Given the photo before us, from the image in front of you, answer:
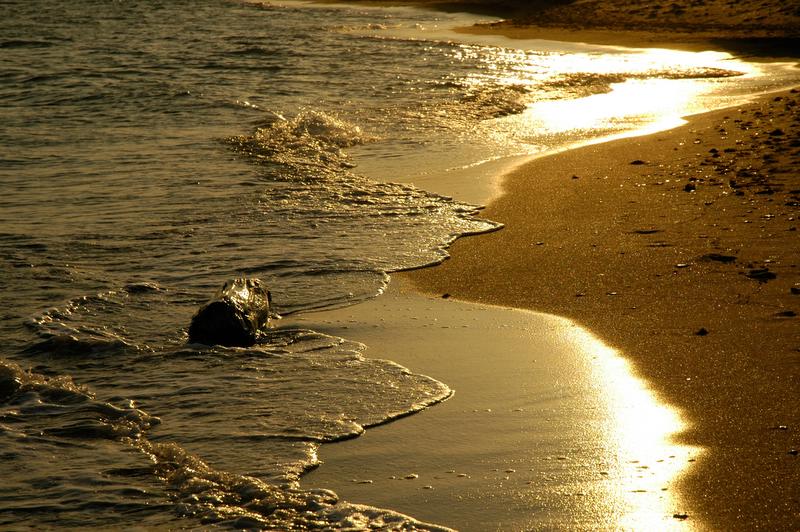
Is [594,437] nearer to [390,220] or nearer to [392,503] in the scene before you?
[392,503]

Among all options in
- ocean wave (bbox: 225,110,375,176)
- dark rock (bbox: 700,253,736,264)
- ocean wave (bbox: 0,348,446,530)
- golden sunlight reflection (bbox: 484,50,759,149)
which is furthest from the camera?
golden sunlight reflection (bbox: 484,50,759,149)

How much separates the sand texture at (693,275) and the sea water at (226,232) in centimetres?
65

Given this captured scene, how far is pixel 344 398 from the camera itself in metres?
4.87

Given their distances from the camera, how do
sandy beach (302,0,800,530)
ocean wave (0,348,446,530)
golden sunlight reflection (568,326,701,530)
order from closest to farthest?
golden sunlight reflection (568,326,701,530) < ocean wave (0,348,446,530) < sandy beach (302,0,800,530)

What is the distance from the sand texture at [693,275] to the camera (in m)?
4.10

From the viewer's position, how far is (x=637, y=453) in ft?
13.5

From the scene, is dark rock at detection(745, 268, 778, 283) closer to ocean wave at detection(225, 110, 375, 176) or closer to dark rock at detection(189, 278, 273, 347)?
dark rock at detection(189, 278, 273, 347)

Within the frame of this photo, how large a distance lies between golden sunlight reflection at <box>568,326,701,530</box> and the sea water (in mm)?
769

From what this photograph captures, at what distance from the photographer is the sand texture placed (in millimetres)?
4098

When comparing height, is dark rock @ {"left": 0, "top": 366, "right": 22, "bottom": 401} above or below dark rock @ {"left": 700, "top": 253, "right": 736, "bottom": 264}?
below

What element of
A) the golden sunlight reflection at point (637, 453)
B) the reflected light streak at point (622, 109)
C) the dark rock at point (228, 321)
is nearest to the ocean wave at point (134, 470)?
the dark rock at point (228, 321)

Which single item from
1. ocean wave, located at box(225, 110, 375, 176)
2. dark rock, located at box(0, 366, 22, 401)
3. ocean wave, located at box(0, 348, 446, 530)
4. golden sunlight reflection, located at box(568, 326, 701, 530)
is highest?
ocean wave, located at box(225, 110, 375, 176)

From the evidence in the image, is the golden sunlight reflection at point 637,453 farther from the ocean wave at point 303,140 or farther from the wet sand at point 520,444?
the ocean wave at point 303,140

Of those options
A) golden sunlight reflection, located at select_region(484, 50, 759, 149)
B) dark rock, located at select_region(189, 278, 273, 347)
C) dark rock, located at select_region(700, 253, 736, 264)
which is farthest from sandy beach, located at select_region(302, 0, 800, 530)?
golden sunlight reflection, located at select_region(484, 50, 759, 149)
